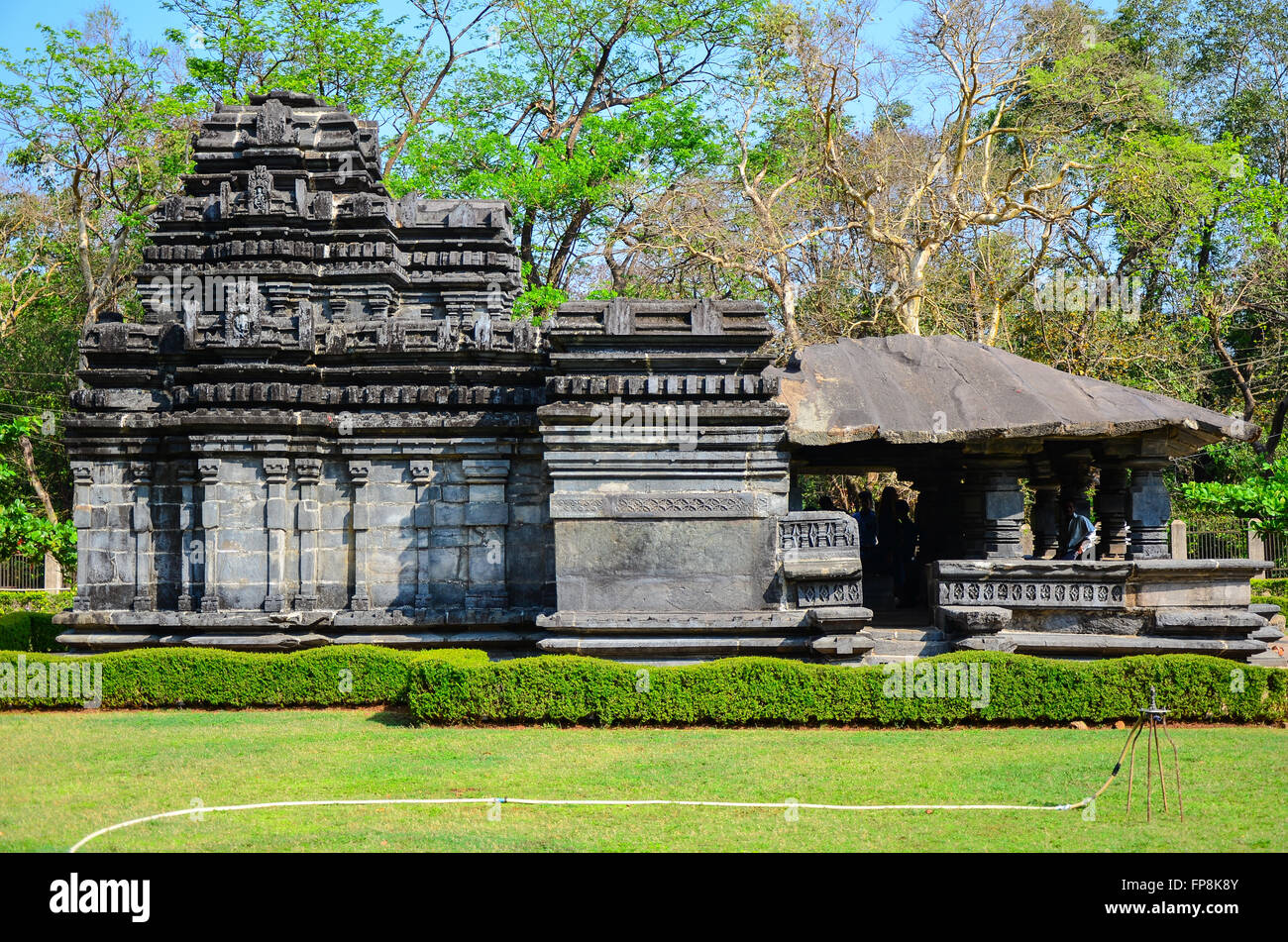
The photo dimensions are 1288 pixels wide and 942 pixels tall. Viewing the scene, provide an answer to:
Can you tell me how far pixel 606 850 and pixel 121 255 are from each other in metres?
30.5

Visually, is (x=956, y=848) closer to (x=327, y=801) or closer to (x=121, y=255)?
(x=327, y=801)

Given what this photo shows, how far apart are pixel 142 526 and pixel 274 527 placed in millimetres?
1791

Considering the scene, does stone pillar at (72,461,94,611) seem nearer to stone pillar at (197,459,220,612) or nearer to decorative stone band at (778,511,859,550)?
stone pillar at (197,459,220,612)

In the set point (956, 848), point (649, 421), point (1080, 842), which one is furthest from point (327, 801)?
point (649, 421)

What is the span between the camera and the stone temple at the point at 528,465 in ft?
37.3

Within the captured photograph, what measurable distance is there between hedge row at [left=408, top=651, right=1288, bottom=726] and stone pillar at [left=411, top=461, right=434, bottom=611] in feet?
8.23

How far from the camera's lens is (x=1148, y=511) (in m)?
12.4

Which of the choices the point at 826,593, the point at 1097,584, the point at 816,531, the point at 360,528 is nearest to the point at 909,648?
the point at 826,593

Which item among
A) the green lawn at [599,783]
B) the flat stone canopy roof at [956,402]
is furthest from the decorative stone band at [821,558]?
the green lawn at [599,783]

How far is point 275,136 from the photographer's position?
1537 cm

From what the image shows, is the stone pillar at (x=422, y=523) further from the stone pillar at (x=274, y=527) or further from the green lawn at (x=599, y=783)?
the green lawn at (x=599, y=783)

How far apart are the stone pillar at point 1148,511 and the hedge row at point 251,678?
7349 mm

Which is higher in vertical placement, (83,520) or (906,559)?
(83,520)

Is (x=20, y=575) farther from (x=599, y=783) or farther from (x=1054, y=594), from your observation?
(x=1054, y=594)
